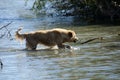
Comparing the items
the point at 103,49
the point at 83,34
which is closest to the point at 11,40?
the point at 83,34

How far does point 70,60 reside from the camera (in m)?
14.9

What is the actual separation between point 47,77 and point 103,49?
17.3ft

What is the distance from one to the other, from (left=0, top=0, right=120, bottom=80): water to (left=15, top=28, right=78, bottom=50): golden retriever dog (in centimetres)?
32

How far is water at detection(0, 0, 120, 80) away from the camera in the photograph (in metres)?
12.4

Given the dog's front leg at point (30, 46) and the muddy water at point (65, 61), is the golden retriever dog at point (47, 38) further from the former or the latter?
the muddy water at point (65, 61)

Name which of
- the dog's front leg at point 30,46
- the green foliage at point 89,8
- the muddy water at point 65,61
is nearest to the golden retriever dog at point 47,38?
the dog's front leg at point 30,46

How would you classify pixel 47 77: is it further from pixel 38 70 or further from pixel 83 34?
pixel 83 34

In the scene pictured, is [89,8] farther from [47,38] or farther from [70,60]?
[70,60]

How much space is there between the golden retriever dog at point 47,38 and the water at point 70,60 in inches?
12.6

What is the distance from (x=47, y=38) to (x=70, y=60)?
3.14 metres

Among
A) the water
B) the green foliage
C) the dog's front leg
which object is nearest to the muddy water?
the water

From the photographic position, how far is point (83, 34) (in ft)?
71.5

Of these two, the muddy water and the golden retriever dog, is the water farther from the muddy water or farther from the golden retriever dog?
the golden retriever dog

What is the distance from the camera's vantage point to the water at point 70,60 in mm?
12364
